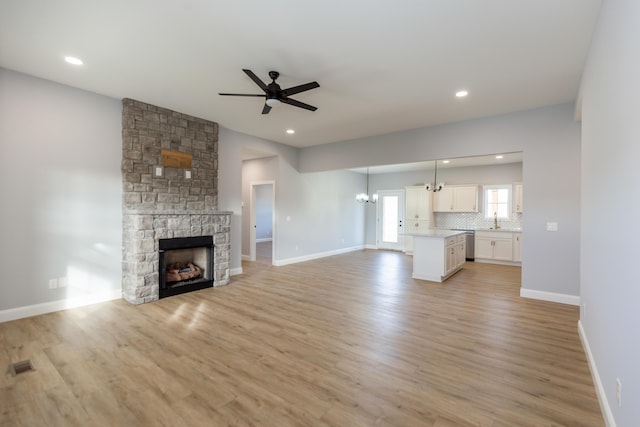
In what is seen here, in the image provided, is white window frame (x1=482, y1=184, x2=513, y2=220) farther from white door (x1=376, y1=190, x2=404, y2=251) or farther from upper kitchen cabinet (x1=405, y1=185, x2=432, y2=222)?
white door (x1=376, y1=190, x2=404, y2=251)

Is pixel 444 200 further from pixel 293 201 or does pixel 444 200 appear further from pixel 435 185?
pixel 293 201

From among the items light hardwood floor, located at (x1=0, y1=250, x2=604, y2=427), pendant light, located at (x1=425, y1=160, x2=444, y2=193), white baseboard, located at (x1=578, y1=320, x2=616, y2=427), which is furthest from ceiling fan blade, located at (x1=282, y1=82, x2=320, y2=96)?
pendant light, located at (x1=425, y1=160, x2=444, y2=193)

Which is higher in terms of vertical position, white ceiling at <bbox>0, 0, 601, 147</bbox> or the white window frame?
white ceiling at <bbox>0, 0, 601, 147</bbox>

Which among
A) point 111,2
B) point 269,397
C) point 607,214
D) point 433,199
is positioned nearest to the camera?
point 607,214

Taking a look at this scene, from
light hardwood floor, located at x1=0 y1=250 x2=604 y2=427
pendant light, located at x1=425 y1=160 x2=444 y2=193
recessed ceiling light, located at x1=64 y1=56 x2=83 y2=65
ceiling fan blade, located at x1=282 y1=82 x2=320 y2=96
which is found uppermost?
recessed ceiling light, located at x1=64 y1=56 x2=83 y2=65

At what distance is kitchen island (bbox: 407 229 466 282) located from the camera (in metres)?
5.67

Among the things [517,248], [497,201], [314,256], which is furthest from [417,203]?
[314,256]

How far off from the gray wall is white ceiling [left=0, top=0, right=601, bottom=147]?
1.21 ft

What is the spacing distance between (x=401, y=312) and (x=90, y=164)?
482 centimetres

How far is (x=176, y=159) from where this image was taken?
195 inches

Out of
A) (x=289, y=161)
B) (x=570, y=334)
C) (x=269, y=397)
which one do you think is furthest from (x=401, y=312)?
(x=289, y=161)

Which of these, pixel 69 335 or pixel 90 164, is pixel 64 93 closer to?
pixel 90 164

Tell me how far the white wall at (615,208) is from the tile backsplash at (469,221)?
6332 millimetres

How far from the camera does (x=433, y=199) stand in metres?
9.16
